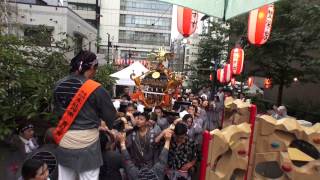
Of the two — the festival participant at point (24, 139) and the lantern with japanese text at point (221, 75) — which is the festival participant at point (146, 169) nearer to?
the festival participant at point (24, 139)

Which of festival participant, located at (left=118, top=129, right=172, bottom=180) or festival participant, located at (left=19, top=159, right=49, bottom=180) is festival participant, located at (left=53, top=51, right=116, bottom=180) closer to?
festival participant, located at (left=19, top=159, right=49, bottom=180)

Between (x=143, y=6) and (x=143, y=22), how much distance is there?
2570mm

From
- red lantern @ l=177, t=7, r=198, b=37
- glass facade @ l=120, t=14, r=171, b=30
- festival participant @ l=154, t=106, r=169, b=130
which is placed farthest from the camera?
glass facade @ l=120, t=14, r=171, b=30

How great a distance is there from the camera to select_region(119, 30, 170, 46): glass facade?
60438mm

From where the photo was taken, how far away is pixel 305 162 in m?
5.09

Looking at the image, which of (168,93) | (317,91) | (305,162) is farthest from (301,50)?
(305,162)

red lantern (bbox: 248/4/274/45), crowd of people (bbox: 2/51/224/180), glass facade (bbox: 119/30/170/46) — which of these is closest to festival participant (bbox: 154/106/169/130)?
crowd of people (bbox: 2/51/224/180)

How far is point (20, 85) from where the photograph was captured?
448cm

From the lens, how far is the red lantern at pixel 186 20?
11.2 m

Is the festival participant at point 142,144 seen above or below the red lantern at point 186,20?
below

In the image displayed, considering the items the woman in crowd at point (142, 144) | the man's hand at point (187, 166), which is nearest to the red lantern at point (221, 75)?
the man's hand at point (187, 166)

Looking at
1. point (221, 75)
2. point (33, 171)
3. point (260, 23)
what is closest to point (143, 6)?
point (221, 75)

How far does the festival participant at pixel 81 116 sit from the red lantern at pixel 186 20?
26.0 feet

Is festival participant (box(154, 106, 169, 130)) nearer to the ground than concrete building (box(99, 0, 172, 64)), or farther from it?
nearer to the ground
